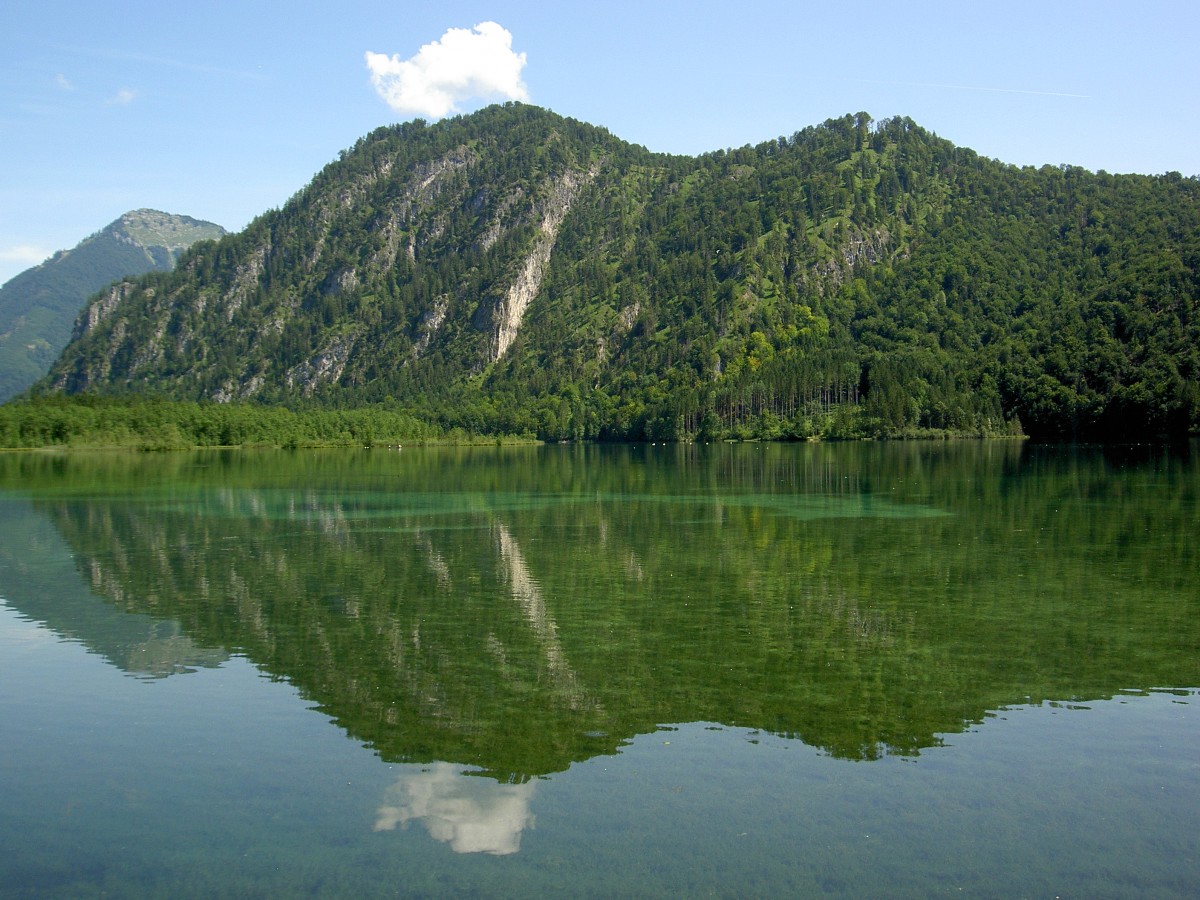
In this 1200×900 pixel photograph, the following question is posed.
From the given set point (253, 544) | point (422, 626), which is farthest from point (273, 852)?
point (253, 544)

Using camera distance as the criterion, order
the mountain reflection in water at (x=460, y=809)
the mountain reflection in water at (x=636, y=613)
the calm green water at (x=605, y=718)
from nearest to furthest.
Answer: the calm green water at (x=605, y=718) → the mountain reflection in water at (x=460, y=809) → the mountain reflection in water at (x=636, y=613)

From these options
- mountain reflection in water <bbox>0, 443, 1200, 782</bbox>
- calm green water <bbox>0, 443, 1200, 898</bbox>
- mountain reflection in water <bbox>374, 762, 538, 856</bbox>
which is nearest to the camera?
calm green water <bbox>0, 443, 1200, 898</bbox>

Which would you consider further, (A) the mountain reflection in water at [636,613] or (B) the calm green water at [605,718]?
(A) the mountain reflection in water at [636,613]

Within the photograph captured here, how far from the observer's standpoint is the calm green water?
490 inches

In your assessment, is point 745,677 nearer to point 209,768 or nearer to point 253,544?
point 209,768

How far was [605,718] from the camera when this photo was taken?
17656 millimetres

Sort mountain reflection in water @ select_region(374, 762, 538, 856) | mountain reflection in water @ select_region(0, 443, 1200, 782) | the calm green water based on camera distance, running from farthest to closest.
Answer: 1. mountain reflection in water @ select_region(0, 443, 1200, 782)
2. mountain reflection in water @ select_region(374, 762, 538, 856)
3. the calm green water

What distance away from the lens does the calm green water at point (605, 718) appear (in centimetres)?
1245

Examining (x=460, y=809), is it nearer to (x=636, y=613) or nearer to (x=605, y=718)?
(x=605, y=718)

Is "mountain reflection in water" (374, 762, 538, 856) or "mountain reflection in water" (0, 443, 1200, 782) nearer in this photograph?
"mountain reflection in water" (374, 762, 538, 856)

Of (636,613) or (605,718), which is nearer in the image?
(605,718)

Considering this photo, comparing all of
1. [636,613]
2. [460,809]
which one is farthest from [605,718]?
[636,613]

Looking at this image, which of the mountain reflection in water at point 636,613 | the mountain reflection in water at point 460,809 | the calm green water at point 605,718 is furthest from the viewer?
the mountain reflection in water at point 636,613

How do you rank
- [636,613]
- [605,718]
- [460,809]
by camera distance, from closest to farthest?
[460,809] < [605,718] < [636,613]
